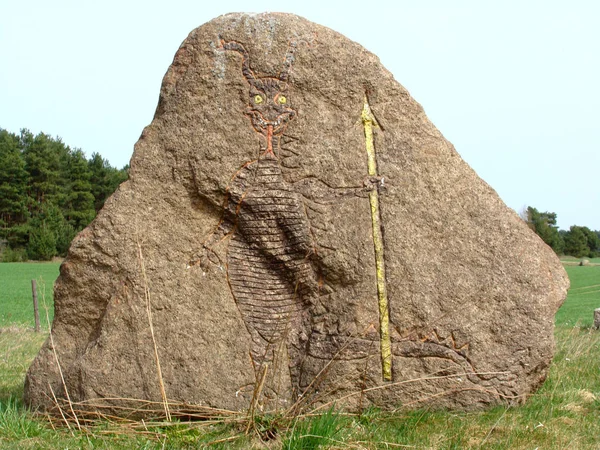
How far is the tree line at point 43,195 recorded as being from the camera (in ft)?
76.9

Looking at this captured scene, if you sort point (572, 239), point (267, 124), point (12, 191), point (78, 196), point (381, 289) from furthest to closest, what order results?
1. point (572, 239)
2. point (78, 196)
3. point (12, 191)
4. point (267, 124)
5. point (381, 289)

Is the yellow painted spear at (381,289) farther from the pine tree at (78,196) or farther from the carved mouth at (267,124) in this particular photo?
the pine tree at (78,196)

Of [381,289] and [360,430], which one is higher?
[381,289]

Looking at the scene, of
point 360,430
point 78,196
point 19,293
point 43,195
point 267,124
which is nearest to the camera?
point 360,430

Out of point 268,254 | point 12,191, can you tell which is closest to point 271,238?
point 268,254

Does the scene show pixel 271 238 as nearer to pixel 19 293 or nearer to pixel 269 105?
pixel 269 105

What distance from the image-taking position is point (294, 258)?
3500 mm

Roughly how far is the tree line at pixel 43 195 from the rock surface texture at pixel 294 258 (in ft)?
67.5

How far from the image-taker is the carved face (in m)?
3.51

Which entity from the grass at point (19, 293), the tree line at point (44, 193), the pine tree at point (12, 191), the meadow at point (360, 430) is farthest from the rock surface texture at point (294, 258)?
the pine tree at point (12, 191)

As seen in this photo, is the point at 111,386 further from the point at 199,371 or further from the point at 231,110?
the point at 231,110

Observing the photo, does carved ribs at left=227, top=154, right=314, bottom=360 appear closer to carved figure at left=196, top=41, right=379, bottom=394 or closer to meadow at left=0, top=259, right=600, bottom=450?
carved figure at left=196, top=41, right=379, bottom=394

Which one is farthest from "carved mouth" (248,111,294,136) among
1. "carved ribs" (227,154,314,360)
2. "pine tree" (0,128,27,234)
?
"pine tree" (0,128,27,234)

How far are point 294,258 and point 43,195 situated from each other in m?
23.6
